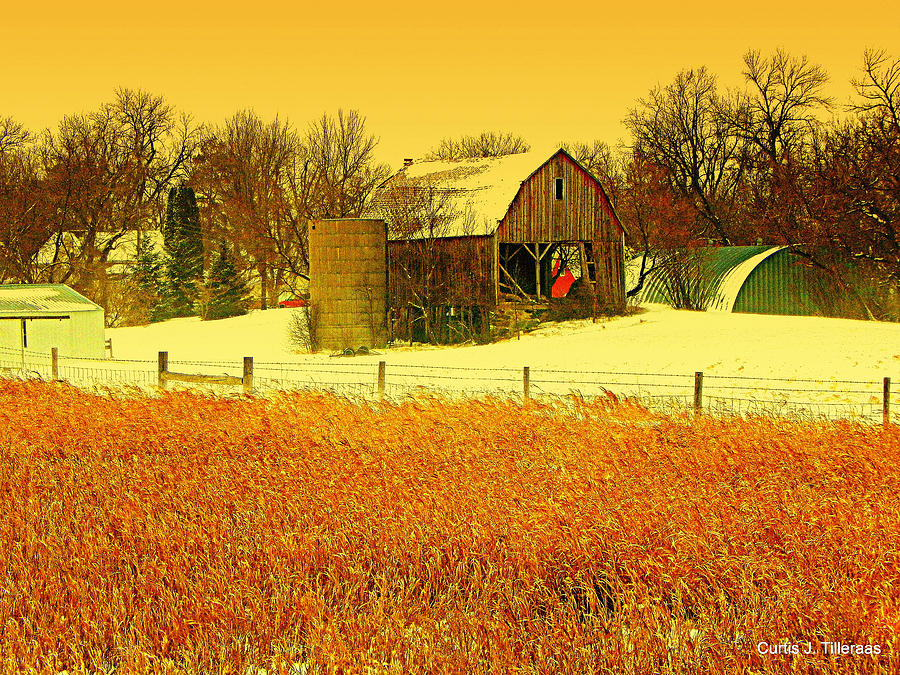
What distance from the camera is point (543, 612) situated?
586 cm

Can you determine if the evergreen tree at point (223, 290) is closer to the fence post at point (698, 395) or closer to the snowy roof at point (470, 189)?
the snowy roof at point (470, 189)

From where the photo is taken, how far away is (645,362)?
2225cm

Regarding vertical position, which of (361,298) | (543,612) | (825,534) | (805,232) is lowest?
(543,612)

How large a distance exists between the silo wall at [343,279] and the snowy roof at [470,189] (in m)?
2.76

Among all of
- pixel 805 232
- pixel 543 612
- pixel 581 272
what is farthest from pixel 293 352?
pixel 543 612

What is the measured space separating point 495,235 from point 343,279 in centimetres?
589

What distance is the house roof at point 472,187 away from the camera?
32375 millimetres

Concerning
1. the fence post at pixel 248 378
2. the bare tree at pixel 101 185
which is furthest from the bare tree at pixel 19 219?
the fence post at pixel 248 378

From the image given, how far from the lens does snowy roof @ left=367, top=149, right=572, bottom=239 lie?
32.4 meters

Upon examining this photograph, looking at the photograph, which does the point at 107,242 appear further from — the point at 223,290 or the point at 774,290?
the point at 774,290

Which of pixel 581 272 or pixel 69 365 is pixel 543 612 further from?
pixel 581 272

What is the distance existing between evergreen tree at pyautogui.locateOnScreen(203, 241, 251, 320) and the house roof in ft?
60.3

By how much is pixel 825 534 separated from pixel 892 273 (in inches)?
1257

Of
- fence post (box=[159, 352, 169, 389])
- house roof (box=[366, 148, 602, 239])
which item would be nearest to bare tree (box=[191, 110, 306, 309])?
house roof (box=[366, 148, 602, 239])
